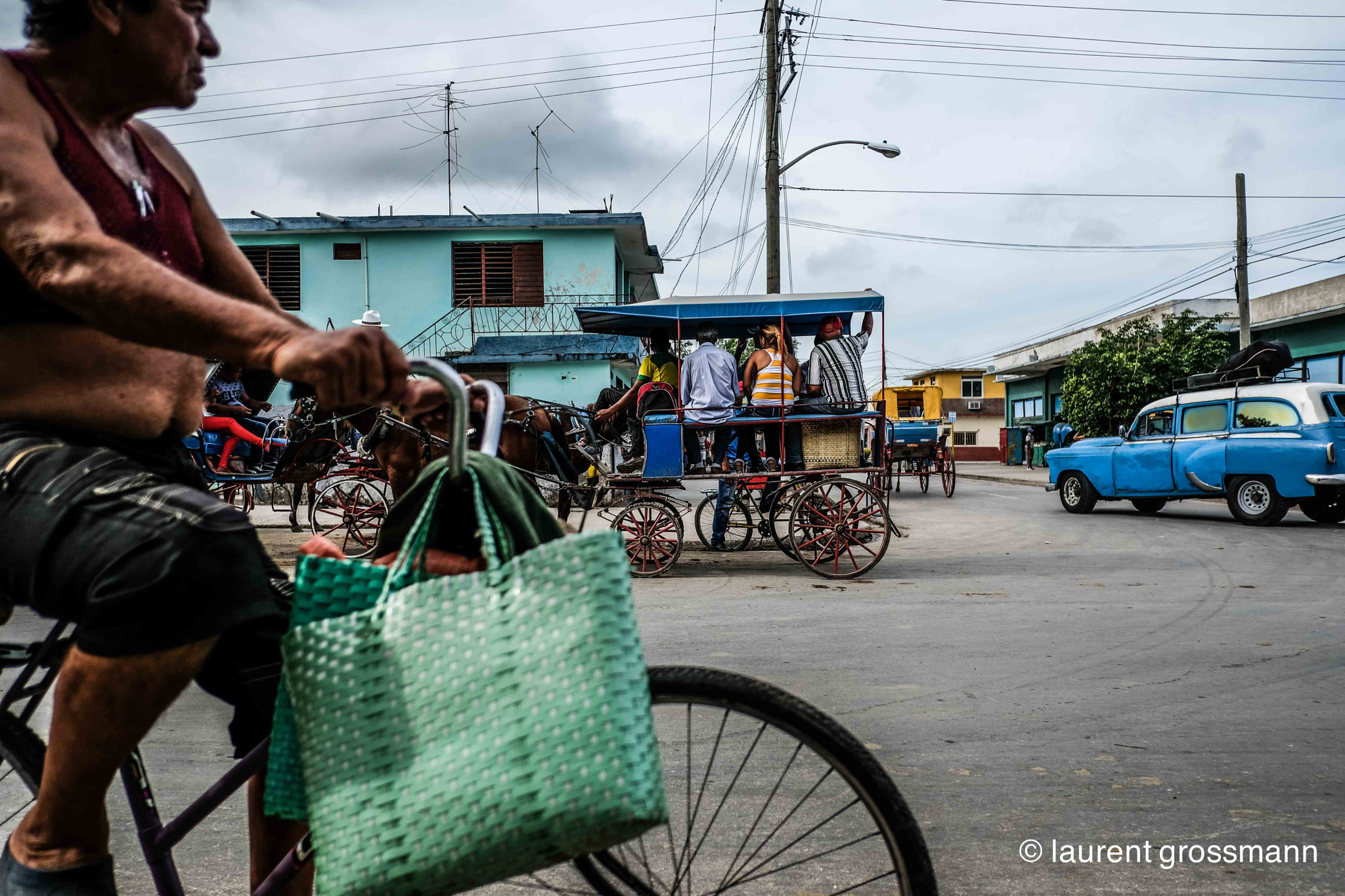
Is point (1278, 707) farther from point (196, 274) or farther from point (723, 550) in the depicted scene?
point (723, 550)

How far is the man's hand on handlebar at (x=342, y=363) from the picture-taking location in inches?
48.3

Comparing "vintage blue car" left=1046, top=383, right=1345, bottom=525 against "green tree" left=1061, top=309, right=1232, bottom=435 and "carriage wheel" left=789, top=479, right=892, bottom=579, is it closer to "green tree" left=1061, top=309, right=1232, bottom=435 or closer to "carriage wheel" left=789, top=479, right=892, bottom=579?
"carriage wheel" left=789, top=479, right=892, bottom=579

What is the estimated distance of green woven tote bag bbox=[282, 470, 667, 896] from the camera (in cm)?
119

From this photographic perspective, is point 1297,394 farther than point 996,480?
No

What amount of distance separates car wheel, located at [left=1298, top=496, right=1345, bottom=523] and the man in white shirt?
9136 millimetres

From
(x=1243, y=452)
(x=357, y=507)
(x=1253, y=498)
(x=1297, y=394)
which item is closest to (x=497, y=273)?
(x=357, y=507)

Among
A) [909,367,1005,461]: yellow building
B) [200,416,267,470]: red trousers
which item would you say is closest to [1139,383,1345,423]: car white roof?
[200,416,267,470]: red trousers

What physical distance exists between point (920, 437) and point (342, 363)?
22.0 metres

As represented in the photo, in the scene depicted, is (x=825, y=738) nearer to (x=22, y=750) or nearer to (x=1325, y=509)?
(x=22, y=750)

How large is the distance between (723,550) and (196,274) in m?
8.69

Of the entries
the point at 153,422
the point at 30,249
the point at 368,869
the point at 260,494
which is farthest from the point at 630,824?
the point at 260,494

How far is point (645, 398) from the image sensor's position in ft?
29.0

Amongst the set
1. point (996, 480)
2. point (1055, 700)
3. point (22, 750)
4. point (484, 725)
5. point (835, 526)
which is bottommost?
point (996, 480)

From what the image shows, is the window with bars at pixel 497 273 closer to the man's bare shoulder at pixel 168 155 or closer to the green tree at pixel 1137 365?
the green tree at pixel 1137 365
